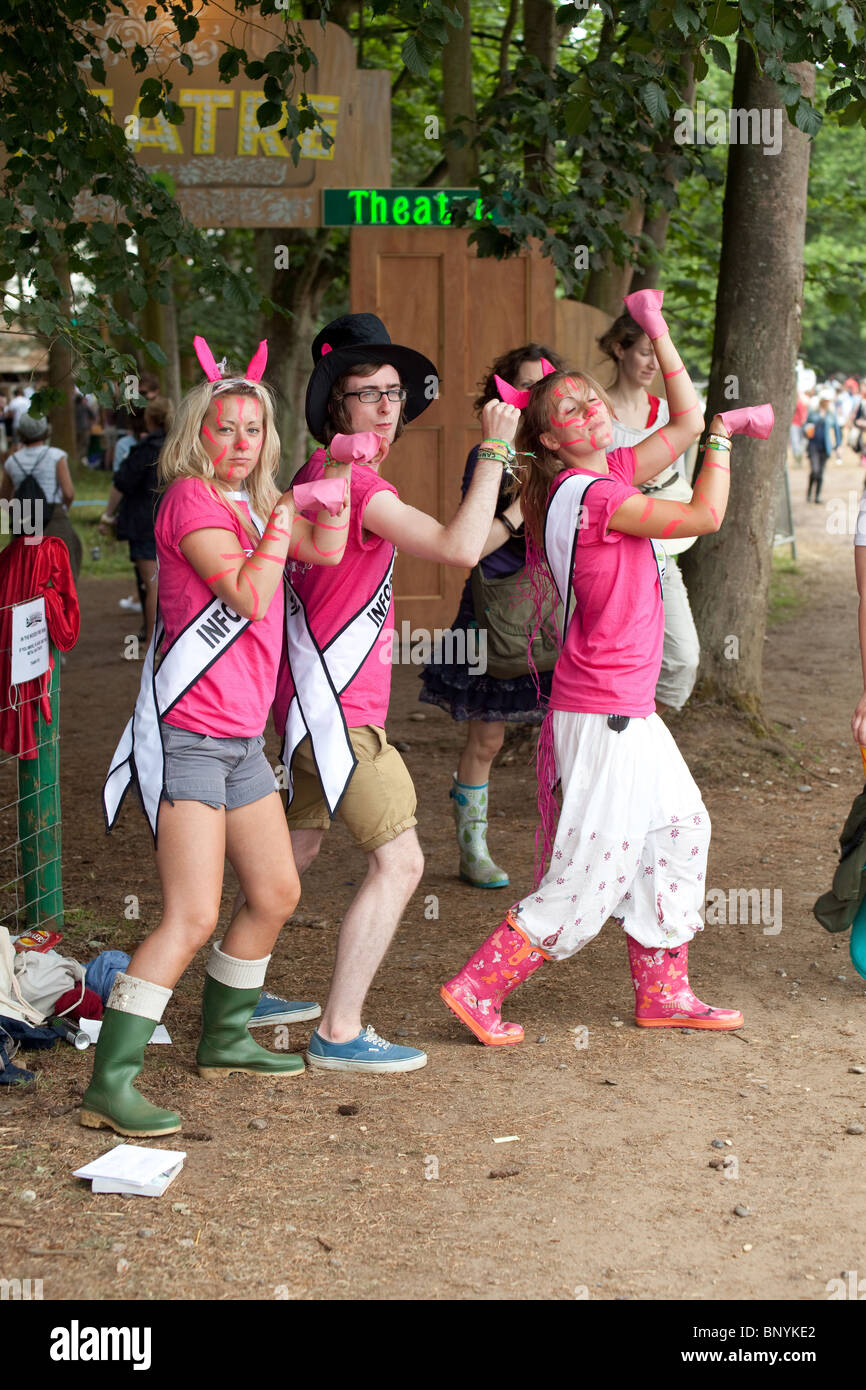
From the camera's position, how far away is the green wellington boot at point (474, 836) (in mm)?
5613

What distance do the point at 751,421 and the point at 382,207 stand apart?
7.16 m

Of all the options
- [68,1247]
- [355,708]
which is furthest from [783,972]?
[68,1247]

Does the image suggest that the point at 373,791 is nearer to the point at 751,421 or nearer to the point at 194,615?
the point at 194,615

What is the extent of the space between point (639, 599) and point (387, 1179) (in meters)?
1.64

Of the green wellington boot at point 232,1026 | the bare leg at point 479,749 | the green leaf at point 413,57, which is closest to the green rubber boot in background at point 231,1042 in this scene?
the green wellington boot at point 232,1026

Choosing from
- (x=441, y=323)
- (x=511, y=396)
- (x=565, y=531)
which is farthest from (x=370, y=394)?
(x=441, y=323)

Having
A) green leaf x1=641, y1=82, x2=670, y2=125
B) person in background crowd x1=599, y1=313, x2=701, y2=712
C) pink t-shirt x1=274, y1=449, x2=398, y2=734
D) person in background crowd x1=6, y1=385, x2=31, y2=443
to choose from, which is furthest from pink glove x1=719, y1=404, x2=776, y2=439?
person in background crowd x1=6, y1=385, x2=31, y2=443

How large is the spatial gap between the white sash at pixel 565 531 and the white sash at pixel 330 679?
46 cm

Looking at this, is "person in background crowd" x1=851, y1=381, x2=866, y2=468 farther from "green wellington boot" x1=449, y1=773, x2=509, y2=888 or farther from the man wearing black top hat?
the man wearing black top hat

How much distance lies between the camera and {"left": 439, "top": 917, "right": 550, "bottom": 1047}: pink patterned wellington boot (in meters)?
4.05

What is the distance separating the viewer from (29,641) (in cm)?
491

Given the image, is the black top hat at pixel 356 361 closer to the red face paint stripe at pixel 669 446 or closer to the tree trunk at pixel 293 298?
the red face paint stripe at pixel 669 446
